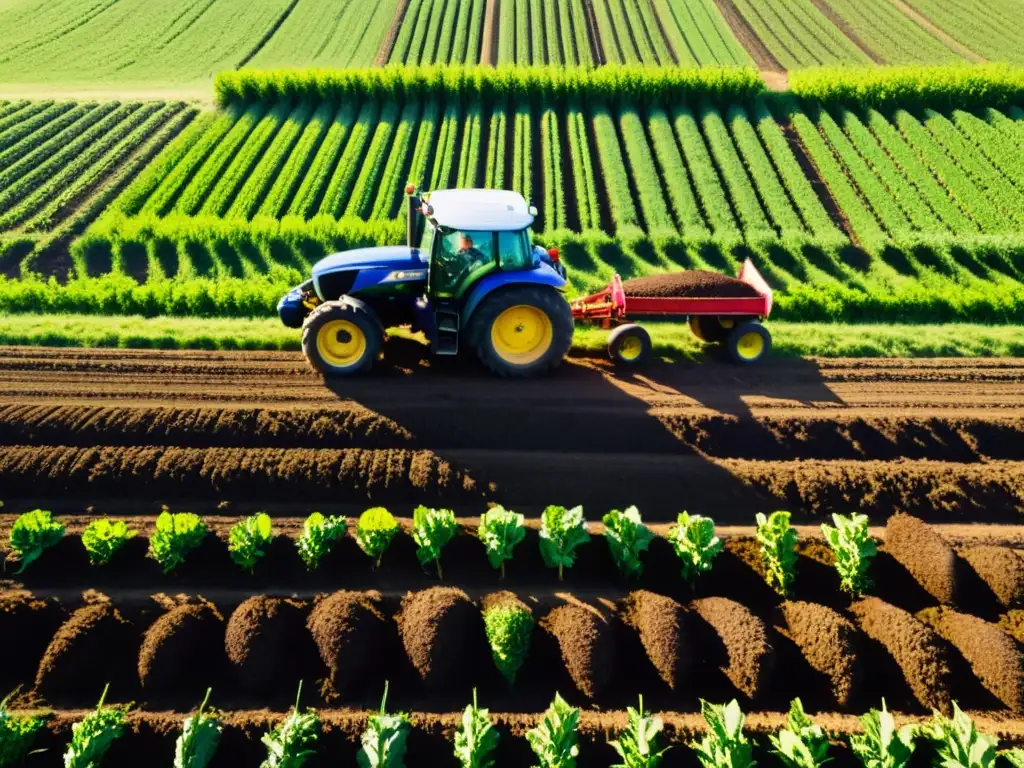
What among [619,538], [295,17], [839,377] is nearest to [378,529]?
[619,538]

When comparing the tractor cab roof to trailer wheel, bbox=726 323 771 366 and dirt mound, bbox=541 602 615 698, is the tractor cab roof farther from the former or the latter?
dirt mound, bbox=541 602 615 698

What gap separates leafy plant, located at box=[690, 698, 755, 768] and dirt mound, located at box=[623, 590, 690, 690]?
656mm

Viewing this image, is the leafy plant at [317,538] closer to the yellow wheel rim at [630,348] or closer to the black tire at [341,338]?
the black tire at [341,338]

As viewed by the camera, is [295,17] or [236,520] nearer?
[236,520]

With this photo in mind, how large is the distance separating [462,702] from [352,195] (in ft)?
51.1

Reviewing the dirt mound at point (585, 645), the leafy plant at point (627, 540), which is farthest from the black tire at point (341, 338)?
the dirt mound at point (585, 645)

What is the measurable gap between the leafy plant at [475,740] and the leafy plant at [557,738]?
303 millimetres

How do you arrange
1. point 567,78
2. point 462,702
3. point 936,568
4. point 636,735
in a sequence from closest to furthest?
point 636,735
point 462,702
point 936,568
point 567,78

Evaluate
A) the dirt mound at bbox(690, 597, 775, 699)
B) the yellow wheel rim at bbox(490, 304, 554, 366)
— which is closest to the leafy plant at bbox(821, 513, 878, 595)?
the dirt mound at bbox(690, 597, 775, 699)

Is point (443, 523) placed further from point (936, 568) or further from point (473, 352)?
point (936, 568)

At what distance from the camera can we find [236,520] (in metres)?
7.89

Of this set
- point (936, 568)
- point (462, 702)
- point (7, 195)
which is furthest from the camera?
point (7, 195)

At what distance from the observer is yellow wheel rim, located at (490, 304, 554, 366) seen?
9.73 meters

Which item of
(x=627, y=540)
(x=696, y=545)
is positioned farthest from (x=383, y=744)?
(x=696, y=545)
